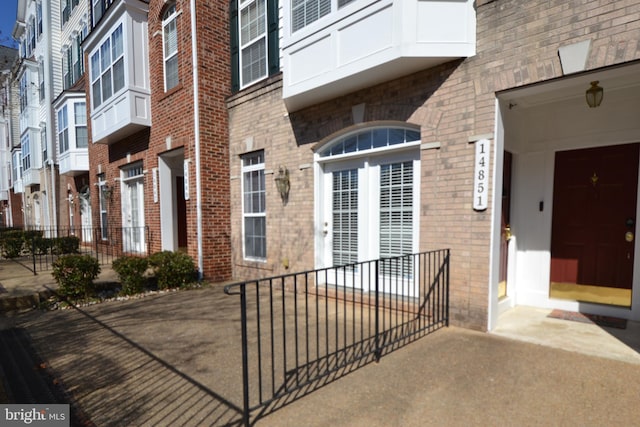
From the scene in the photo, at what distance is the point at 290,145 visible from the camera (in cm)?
613

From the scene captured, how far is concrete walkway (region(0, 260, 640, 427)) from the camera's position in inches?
95.3

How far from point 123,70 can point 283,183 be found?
18.8 feet

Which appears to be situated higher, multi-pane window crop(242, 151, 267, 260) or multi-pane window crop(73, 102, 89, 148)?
multi-pane window crop(73, 102, 89, 148)

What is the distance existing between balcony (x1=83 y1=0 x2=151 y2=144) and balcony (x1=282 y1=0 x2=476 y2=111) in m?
4.71

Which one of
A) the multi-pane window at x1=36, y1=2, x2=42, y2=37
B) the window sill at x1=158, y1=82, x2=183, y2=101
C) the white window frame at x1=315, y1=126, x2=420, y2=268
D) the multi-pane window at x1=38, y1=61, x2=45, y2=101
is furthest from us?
the multi-pane window at x1=38, y1=61, x2=45, y2=101

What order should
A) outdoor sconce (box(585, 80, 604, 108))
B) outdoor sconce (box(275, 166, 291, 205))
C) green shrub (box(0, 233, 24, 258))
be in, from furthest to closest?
green shrub (box(0, 233, 24, 258)) → outdoor sconce (box(275, 166, 291, 205)) → outdoor sconce (box(585, 80, 604, 108))

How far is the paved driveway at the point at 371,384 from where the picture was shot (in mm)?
2418

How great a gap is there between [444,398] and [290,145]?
4.69m

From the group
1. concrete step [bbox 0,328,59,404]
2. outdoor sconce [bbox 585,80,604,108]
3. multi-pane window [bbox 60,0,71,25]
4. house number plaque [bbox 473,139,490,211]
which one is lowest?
concrete step [bbox 0,328,59,404]

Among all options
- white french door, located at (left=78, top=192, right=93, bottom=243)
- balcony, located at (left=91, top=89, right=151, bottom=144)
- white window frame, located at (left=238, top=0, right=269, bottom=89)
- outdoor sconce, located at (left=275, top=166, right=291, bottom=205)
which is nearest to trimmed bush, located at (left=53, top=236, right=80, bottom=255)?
white french door, located at (left=78, top=192, right=93, bottom=243)

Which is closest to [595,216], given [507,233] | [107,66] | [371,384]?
[507,233]

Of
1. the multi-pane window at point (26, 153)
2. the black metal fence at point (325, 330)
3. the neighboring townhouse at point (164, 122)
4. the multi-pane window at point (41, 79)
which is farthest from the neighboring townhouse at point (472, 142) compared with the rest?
the multi-pane window at point (26, 153)

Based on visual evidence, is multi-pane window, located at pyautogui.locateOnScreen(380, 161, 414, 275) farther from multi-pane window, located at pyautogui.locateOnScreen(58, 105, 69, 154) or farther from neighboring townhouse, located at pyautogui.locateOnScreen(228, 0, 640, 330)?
multi-pane window, located at pyautogui.locateOnScreen(58, 105, 69, 154)

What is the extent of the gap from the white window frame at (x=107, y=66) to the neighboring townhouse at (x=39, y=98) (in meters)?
6.97
